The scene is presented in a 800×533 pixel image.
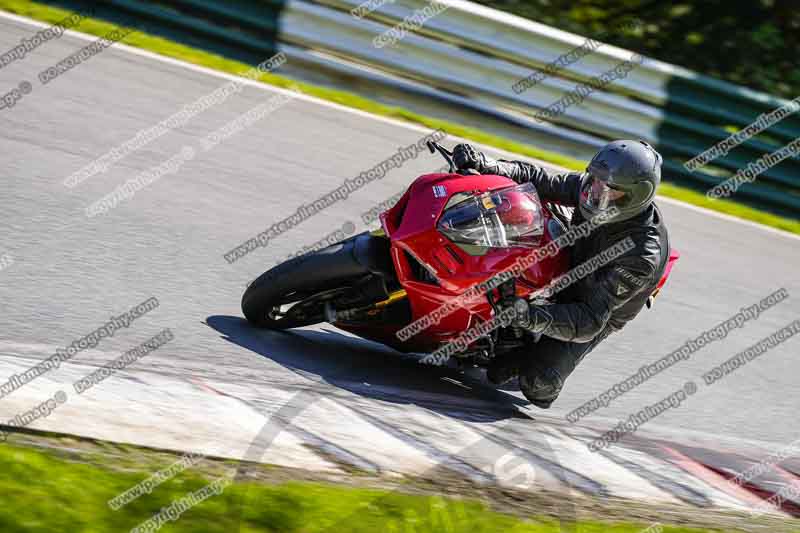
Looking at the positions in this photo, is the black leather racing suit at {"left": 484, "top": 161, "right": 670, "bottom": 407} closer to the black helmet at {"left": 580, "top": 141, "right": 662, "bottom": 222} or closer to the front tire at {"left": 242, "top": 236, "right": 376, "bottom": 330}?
the black helmet at {"left": 580, "top": 141, "right": 662, "bottom": 222}

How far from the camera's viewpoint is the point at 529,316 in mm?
4664

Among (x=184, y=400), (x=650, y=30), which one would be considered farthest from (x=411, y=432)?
(x=650, y=30)

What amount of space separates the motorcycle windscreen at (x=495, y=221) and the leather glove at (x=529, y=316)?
0.27 meters

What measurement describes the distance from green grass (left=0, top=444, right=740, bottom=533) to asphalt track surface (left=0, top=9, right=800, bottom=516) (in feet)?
1.02

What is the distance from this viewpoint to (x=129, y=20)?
955 centimetres

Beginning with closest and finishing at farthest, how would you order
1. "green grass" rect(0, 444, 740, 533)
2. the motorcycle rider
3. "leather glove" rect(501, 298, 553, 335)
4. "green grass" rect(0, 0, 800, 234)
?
"green grass" rect(0, 444, 740, 533), "leather glove" rect(501, 298, 553, 335), the motorcycle rider, "green grass" rect(0, 0, 800, 234)

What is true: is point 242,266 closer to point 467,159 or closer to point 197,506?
point 467,159

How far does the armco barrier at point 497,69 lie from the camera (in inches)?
378

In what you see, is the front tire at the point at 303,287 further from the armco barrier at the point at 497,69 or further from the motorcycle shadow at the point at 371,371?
the armco barrier at the point at 497,69

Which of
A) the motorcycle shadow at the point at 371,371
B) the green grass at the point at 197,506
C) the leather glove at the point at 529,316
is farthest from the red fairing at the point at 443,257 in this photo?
the green grass at the point at 197,506

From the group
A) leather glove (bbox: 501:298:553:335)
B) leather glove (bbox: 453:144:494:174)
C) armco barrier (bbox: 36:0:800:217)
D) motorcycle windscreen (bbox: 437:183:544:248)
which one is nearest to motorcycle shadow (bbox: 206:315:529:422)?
leather glove (bbox: 501:298:553:335)

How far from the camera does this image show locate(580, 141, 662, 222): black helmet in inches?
182

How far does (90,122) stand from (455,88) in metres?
3.87

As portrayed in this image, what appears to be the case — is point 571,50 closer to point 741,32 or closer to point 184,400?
point 741,32
